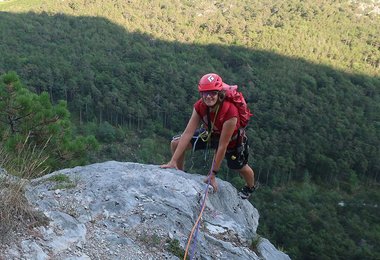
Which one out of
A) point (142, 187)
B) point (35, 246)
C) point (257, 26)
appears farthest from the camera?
point (257, 26)

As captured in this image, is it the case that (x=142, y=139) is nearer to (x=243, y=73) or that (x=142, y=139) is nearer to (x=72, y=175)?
(x=243, y=73)

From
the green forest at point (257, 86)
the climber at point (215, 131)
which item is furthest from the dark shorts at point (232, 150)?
the green forest at point (257, 86)

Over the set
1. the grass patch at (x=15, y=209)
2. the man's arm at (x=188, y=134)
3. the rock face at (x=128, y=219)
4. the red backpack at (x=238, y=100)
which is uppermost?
the red backpack at (x=238, y=100)

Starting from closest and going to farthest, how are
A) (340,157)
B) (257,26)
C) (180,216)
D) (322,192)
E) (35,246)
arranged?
1. (35,246)
2. (180,216)
3. (322,192)
4. (340,157)
5. (257,26)

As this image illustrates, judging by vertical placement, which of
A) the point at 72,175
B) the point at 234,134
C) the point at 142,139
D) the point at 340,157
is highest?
the point at 234,134

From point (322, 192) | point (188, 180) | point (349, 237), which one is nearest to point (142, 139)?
point (322, 192)

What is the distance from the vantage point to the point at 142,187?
4418 mm

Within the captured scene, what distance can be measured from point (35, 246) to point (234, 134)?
2654 mm

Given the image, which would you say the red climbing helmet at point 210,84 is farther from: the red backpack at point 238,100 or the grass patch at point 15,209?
the grass patch at point 15,209

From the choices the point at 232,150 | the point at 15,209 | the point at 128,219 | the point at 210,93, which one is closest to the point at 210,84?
the point at 210,93

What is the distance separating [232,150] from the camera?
5.07 metres

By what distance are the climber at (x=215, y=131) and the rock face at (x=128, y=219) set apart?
0.40 m

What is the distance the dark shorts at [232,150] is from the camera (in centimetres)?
506

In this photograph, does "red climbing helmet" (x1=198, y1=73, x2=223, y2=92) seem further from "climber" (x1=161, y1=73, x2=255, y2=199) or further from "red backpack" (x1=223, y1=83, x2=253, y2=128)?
"red backpack" (x1=223, y1=83, x2=253, y2=128)
